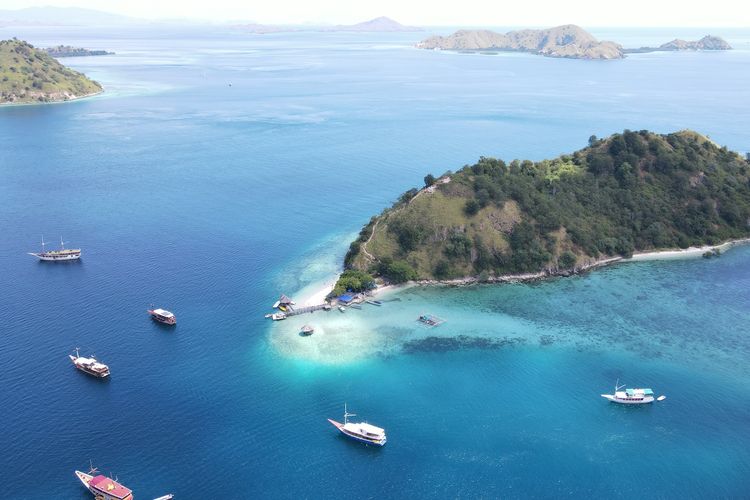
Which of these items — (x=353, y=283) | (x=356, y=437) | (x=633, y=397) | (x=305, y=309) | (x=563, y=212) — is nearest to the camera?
(x=356, y=437)

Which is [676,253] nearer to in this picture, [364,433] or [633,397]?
[633,397]

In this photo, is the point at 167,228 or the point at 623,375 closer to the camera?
the point at 623,375

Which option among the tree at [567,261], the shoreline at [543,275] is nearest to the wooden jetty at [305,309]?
the shoreline at [543,275]

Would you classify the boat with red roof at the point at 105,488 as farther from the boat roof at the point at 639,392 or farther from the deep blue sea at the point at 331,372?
the boat roof at the point at 639,392

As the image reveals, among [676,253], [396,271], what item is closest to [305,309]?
[396,271]

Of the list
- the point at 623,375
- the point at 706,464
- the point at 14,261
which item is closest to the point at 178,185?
the point at 14,261

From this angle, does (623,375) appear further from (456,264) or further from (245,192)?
(245,192)
